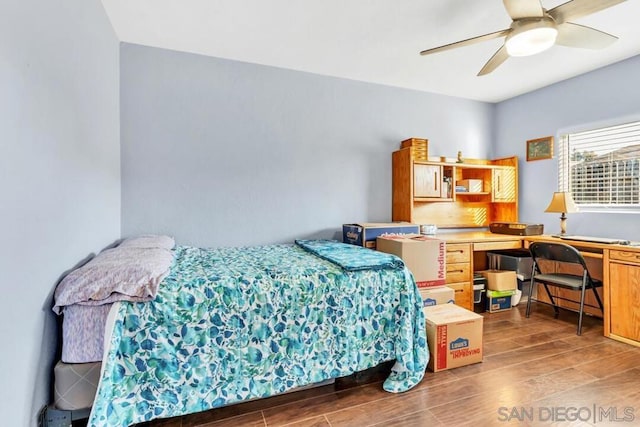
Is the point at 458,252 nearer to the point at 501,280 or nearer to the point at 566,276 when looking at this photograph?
the point at 501,280

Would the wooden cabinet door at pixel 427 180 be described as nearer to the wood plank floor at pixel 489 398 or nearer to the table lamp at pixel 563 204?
the table lamp at pixel 563 204

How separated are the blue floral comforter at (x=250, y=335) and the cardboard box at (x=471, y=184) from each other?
7.02 ft

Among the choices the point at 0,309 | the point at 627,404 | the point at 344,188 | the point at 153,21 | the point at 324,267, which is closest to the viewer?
the point at 0,309

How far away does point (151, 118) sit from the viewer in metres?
2.69

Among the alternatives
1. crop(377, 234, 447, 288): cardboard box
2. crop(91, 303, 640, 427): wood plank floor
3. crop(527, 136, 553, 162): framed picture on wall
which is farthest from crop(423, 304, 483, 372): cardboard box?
crop(527, 136, 553, 162): framed picture on wall

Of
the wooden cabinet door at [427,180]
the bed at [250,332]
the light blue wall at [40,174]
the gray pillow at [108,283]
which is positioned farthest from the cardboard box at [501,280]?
the light blue wall at [40,174]

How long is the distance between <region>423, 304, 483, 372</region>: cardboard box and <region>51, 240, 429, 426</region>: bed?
0.43 feet

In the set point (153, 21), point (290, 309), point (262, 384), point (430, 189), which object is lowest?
point (262, 384)

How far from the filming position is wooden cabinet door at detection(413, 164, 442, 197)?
11.2 feet

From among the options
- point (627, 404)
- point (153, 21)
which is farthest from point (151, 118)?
point (627, 404)

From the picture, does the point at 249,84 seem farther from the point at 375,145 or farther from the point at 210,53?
the point at 375,145

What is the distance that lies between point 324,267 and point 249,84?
195 cm

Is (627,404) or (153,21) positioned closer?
(627,404)

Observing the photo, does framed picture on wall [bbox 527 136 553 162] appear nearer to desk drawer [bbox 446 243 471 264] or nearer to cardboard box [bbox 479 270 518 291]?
cardboard box [bbox 479 270 518 291]
